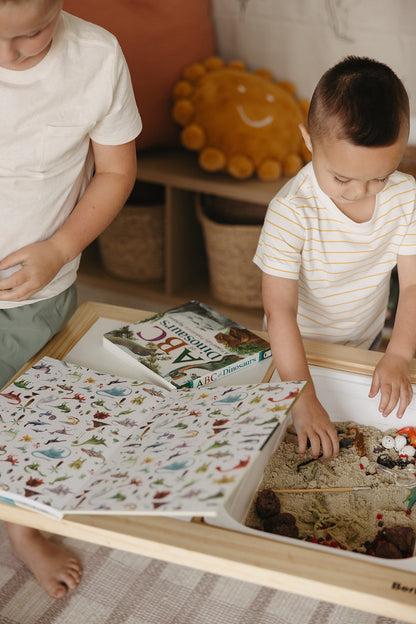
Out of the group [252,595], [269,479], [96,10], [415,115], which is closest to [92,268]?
[96,10]

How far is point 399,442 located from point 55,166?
2.07 feet

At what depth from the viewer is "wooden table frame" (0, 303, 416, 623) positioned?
626 mm

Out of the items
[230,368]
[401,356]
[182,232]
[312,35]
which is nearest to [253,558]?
[230,368]

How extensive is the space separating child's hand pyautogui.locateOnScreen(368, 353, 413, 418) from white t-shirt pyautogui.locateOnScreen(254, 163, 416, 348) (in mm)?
198

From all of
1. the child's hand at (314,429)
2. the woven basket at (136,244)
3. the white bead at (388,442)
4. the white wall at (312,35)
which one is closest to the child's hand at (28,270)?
the child's hand at (314,429)

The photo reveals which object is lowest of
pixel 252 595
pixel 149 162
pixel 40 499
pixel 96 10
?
pixel 252 595

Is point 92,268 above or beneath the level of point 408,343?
beneath

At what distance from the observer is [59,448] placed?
77 cm

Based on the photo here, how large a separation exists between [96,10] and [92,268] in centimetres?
84

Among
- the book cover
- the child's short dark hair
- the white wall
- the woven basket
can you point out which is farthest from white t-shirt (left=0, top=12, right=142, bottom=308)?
the white wall

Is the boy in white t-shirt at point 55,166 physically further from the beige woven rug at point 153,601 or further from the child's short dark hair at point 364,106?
the beige woven rug at point 153,601

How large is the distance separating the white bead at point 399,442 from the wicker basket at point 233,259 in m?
1.03

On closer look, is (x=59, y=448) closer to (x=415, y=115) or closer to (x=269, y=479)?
(x=269, y=479)

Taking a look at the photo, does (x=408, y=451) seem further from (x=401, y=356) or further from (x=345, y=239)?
(x=345, y=239)
